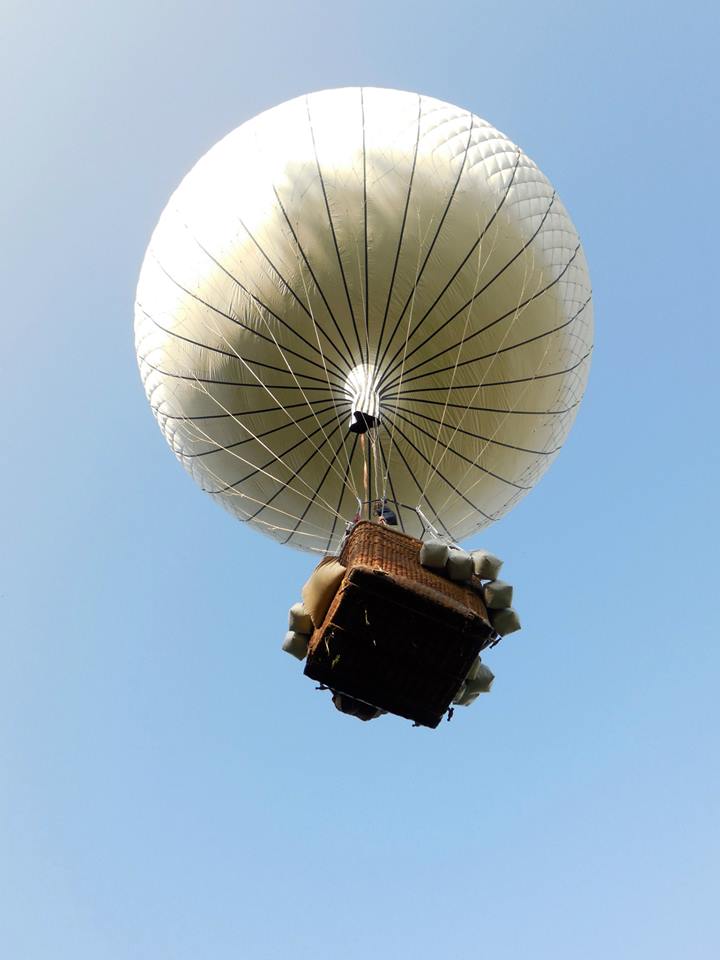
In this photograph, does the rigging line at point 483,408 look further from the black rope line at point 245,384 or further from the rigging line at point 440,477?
the black rope line at point 245,384

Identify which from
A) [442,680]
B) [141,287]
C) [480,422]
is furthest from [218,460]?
[442,680]

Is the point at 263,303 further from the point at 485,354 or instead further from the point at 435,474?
the point at 435,474

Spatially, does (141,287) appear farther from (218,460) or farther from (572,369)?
(572,369)

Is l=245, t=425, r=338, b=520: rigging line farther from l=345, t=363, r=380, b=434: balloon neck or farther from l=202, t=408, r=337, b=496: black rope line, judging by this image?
l=345, t=363, r=380, b=434: balloon neck

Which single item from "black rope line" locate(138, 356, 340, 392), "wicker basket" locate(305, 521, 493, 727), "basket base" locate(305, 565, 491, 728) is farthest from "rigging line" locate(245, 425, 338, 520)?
"basket base" locate(305, 565, 491, 728)

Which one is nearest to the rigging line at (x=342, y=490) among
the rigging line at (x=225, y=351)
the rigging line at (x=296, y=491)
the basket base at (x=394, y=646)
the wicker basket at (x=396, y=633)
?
the rigging line at (x=296, y=491)

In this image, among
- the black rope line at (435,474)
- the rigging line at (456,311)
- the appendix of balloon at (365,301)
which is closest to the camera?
the appendix of balloon at (365,301)
